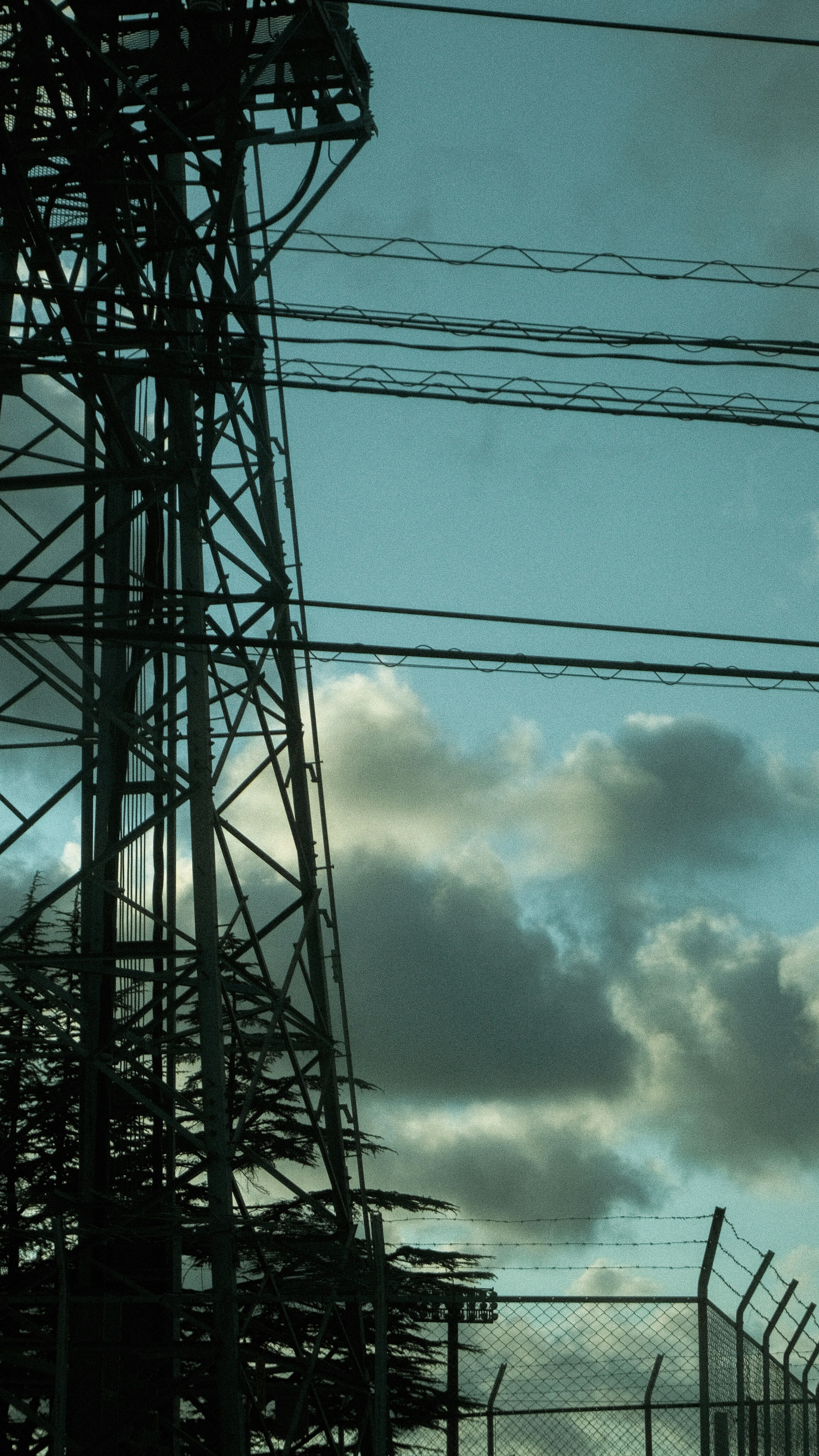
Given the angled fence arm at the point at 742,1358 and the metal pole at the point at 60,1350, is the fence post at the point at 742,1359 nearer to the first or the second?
the angled fence arm at the point at 742,1358

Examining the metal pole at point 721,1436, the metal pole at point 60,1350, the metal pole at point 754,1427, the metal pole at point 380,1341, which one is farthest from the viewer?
the metal pole at point 754,1427

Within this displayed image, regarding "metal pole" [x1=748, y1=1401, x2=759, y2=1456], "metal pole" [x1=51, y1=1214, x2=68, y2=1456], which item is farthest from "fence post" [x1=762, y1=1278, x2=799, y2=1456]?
"metal pole" [x1=51, y1=1214, x2=68, y2=1456]

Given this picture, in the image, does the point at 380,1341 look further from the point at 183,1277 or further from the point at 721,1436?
the point at 183,1277

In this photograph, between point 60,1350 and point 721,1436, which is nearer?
point 60,1350

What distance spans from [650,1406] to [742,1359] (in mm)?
1551

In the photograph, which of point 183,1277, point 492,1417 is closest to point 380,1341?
point 492,1417

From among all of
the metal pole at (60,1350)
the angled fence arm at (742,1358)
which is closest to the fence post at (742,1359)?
the angled fence arm at (742,1358)

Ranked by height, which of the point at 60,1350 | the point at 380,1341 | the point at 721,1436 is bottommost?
the point at 721,1436

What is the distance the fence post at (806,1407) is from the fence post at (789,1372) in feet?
0.36

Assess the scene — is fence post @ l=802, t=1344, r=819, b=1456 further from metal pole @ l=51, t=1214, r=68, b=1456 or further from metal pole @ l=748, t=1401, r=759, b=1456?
metal pole @ l=51, t=1214, r=68, b=1456

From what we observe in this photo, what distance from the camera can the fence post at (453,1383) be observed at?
35.1 ft

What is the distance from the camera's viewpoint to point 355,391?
10898 mm

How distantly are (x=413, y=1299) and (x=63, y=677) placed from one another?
554 cm

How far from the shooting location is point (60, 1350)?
8.85 metres
